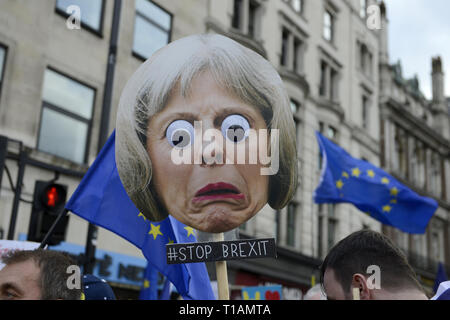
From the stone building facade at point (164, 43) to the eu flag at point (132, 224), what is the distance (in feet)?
7.59

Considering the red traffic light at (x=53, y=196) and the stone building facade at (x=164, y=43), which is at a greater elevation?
the stone building facade at (x=164, y=43)

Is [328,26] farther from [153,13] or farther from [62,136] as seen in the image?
[62,136]

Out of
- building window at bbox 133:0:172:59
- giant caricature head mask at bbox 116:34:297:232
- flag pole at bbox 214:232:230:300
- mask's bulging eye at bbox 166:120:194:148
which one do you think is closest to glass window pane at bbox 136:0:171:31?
building window at bbox 133:0:172:59

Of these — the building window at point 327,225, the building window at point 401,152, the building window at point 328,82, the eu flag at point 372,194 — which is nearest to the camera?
the eu flag at point 372,194

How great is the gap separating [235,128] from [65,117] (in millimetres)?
8880

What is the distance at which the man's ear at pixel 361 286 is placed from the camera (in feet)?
8.03

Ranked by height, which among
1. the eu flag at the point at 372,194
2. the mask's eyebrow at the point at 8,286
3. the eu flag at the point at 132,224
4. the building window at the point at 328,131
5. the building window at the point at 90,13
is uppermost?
the building window at the point at 90,13

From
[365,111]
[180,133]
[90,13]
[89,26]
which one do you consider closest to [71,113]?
[89,26]

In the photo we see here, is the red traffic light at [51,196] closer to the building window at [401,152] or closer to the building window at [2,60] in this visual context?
the building window at [2,60]

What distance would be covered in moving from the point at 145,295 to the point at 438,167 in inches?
905

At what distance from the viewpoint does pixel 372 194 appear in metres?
10.0

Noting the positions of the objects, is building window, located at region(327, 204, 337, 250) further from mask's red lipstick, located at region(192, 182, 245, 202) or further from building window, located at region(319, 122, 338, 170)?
mask's red lipstick, located at region(192, 182, 245, 202)

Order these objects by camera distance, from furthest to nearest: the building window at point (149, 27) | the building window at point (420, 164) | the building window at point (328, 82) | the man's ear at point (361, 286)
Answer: the building window at point (420, 164) < the building window at point (328, 82) < the building window at point (149, 27) < the man's ear at point (361, 286)

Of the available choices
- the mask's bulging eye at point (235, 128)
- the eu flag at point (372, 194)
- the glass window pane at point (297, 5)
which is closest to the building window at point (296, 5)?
the glass window pane at point (297, 5)
